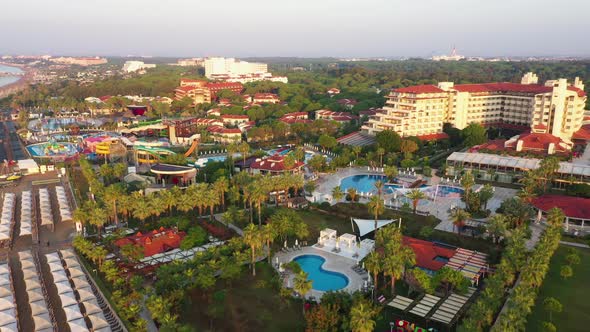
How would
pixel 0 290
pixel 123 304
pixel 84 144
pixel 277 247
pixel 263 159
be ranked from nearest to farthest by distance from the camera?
pixel 123 304 < pixel 0 290 < pixel 277 247 < pixel 263 159 < pixel 84 144

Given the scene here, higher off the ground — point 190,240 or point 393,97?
point 393,97

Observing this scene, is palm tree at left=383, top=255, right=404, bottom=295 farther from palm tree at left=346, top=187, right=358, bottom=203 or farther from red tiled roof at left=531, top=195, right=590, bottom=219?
red tiled roof at left=531, top=195, right=590, bottom=219

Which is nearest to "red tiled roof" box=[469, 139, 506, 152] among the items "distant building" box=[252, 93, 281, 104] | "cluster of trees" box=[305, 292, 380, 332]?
"cluster of trees" box=[305, 292, 380, 332]

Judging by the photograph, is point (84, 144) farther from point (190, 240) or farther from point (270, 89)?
point (270, 89)

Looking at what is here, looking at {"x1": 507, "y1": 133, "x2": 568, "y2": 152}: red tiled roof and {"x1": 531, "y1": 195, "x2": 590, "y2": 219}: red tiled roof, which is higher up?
{"x1": 507, "y1": 133, "x2": 568, "y2": 152}: red tiled roof

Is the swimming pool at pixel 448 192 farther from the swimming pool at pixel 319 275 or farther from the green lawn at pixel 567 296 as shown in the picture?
the swimming pool at pixel 319 275

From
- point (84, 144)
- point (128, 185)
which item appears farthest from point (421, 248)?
point (84, 144)
